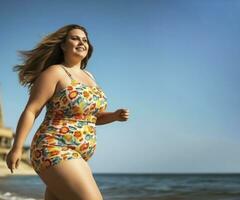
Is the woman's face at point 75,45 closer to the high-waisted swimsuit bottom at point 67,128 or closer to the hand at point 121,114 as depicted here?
the high-waisted swimsuit bottom at point 67,128

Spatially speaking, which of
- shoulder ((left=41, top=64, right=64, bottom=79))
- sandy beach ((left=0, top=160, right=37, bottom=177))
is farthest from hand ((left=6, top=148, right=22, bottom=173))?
sandy beach ((left=0, top=160, right=37, bottom=177))

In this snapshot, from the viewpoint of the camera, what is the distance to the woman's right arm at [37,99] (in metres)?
2.94

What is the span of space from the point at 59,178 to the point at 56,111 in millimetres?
448

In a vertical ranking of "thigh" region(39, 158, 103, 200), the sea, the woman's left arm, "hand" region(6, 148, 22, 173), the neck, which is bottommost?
the sea

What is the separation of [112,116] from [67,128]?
0.53 m

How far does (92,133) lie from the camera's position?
3.13m

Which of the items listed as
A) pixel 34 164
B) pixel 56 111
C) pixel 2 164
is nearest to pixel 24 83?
pixel 56 111

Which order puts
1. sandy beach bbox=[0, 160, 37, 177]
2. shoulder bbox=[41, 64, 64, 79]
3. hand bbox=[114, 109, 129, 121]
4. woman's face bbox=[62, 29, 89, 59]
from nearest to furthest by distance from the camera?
shoulder bbox=[41, 64, 64, 79]
woman's face bbox=[62, 29, 89, 59]
hand bbox=[114, 109, 129, 121]
sandy beach bbox=[0, 160, 37, 177]

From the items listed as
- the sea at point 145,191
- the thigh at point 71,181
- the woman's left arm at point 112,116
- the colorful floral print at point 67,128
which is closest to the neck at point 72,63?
the colorful floral print at point 67,128

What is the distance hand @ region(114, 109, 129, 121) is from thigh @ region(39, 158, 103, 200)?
60 centimetres

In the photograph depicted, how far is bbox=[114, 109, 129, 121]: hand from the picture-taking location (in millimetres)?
3381

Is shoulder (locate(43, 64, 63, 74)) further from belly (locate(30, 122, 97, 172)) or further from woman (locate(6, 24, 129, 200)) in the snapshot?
belly (locate(30, 122, 97, 172))

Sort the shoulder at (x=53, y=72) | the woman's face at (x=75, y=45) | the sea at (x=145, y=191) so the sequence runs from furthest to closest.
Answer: the sea at (x=145, y=191) < the woman's face at (x=75, y=45) < the shoulder at (x=53, y=72)

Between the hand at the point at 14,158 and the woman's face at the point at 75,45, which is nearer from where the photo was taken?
the hand at the point at 14,158
